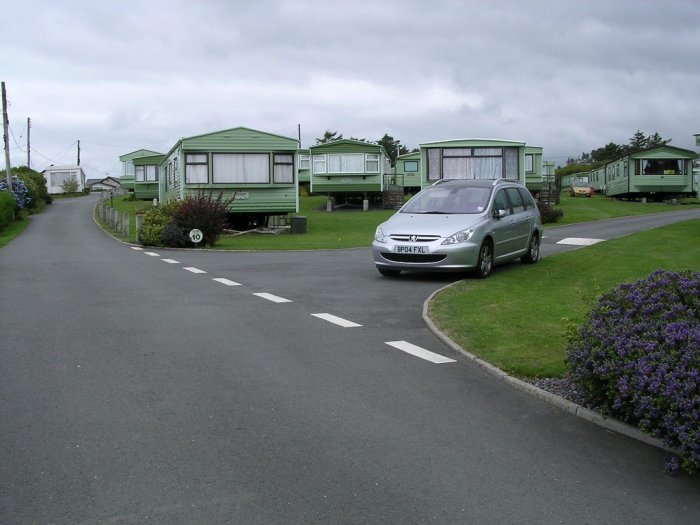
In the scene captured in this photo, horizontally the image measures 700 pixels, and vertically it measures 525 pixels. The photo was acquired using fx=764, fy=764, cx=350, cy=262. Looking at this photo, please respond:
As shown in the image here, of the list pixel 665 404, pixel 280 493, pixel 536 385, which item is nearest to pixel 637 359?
pixel 665 404

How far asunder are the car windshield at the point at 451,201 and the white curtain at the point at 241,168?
16.6 metres

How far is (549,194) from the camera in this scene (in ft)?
137

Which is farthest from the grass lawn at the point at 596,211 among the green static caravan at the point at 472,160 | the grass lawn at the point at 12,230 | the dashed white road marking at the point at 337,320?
the dashed white road marking at the point at 337,320

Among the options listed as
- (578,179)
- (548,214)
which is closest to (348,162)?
(548,214)

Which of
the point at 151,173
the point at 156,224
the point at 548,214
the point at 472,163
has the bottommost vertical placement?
the point at 156,224

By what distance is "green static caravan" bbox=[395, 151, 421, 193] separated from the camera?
1938 inches

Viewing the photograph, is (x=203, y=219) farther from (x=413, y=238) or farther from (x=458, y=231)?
(x=458, y=231)

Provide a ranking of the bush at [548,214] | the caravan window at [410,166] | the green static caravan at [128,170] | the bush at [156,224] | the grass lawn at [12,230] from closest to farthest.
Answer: the bush at [156,224] → the grass lawn at [12,230] → the bush at [548,214] → the caravan window at [410,166] → the green static caravan at [128,170]

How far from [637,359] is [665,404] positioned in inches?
17.6

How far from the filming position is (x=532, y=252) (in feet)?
50.9

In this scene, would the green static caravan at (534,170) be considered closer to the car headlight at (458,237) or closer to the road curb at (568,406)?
the car headlight at (458,237)

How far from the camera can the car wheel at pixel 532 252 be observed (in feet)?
50.3

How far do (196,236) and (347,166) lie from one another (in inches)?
817

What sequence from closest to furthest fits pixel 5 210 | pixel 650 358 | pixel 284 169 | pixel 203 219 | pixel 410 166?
pixel 650 358 → pixel 203 219 → pixel 284 169 → pixel 5 210 → pixel 410 166
